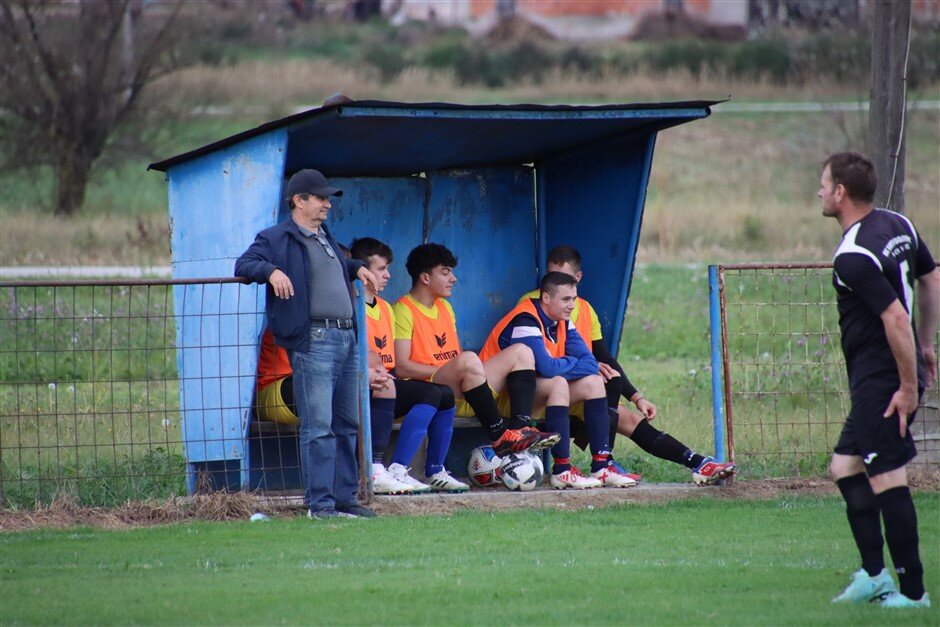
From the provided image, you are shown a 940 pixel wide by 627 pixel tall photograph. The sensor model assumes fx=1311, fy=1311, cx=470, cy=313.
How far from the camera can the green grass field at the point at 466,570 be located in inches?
199

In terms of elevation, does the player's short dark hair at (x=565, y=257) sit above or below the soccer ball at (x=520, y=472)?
above

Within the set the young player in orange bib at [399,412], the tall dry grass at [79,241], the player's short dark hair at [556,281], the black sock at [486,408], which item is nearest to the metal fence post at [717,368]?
the player's short dark hair at [556,281]

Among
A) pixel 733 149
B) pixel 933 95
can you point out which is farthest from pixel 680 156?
pixel 933 95

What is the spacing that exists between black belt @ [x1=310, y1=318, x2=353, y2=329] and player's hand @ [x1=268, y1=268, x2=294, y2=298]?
0.32 m

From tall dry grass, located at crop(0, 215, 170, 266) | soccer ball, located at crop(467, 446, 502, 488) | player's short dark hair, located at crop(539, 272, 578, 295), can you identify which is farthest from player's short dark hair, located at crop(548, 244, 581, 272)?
tall dry grass, located at crop(0, 215, 170, 266)

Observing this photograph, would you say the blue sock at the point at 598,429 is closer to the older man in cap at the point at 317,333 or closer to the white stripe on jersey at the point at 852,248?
the older man in cap at the point at 317,333

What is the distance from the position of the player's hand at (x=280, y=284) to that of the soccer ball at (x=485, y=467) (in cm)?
216

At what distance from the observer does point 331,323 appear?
7227 millimetres

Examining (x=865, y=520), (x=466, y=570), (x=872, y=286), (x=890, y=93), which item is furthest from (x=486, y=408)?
(x=890, y=93)

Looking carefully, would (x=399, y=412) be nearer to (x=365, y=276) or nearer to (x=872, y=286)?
(x=365, y=276)

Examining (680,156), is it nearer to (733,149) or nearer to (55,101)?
(733,149)

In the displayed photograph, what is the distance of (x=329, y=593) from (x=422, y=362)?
125 inches

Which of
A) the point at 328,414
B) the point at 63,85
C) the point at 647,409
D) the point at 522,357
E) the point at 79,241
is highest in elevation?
the point at 63,85

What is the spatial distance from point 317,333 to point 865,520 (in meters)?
3.12
